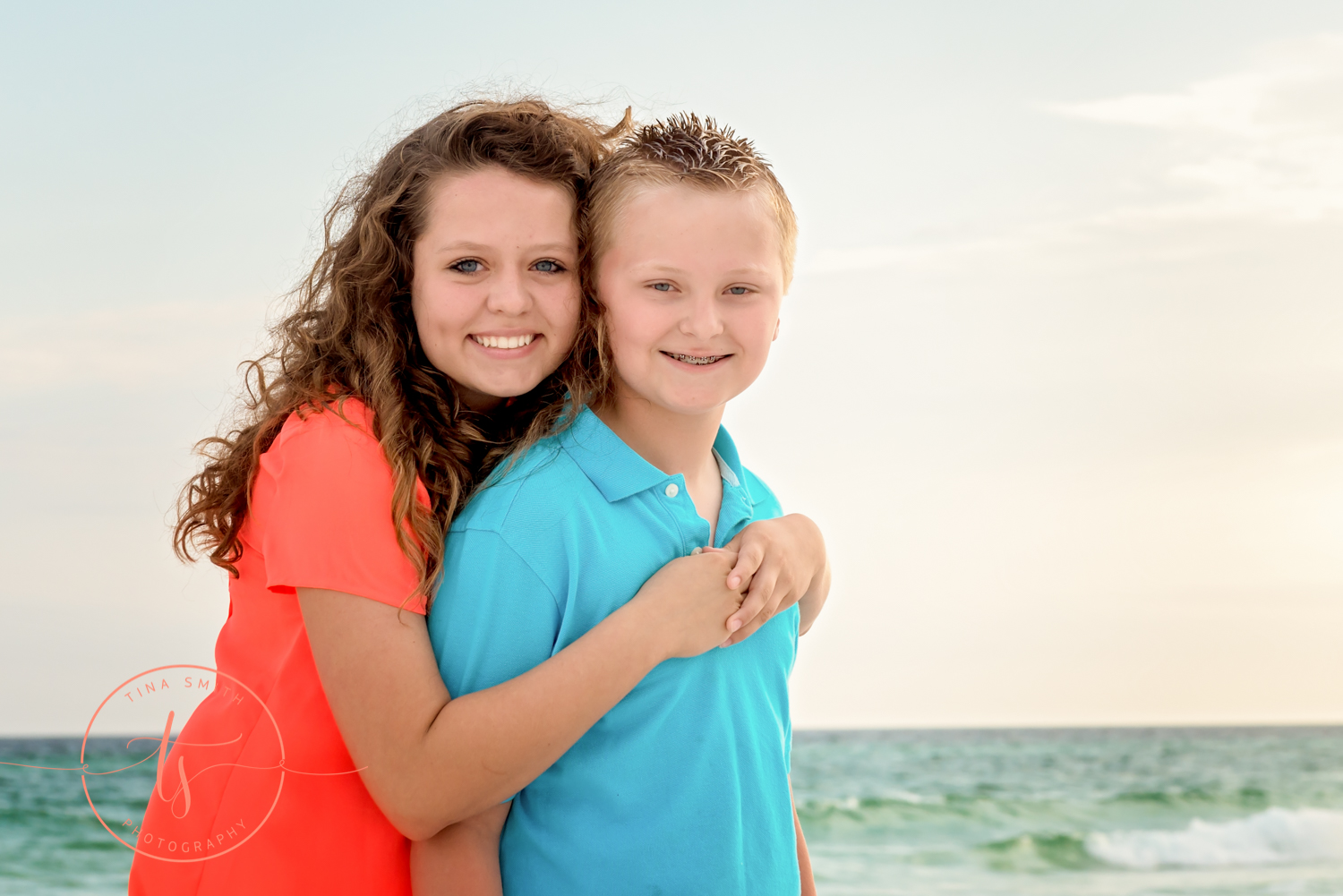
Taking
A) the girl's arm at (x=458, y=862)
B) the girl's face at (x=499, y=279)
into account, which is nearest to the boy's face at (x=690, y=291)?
the girl's face at (x=499, y=279)

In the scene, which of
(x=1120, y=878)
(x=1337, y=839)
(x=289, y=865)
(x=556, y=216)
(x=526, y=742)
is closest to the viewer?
(x=526, y=742)

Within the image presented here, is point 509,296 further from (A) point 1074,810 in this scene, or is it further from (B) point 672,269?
(A) point 1074,810

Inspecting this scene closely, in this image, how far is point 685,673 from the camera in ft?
5.33

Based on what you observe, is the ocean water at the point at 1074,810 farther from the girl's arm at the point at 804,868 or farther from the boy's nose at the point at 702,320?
the boy's nose at the point at 702,320

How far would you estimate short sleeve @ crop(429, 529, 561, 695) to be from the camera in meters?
1.49

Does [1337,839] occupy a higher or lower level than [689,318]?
lower

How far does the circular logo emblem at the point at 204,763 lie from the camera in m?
1.59

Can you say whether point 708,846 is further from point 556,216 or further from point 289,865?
point 556,216

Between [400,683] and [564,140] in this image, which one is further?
[564,140]

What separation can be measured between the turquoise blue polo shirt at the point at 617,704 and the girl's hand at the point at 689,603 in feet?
0.23

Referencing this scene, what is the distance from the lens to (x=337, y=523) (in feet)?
4.88

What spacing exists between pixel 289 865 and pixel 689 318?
105 centimetres

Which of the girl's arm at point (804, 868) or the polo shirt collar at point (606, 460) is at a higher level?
the polo shirt collar at point (606, 460)

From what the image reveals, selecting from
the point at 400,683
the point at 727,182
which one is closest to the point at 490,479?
the point at 400,683
